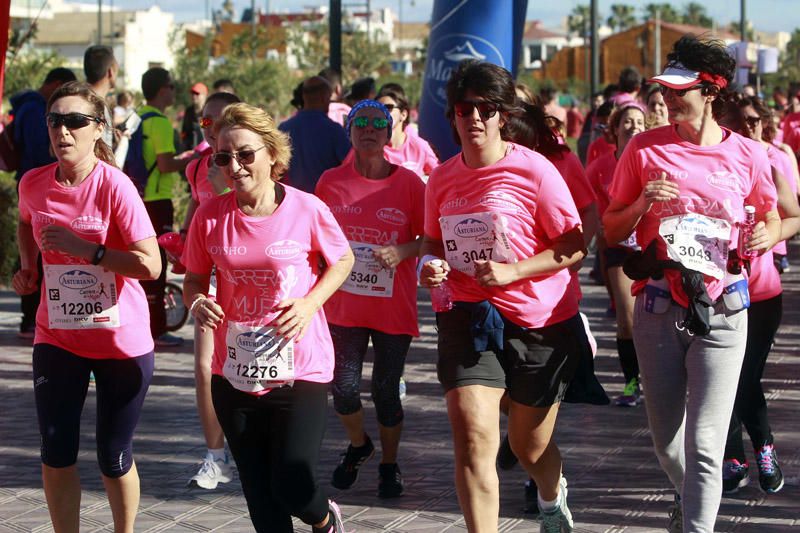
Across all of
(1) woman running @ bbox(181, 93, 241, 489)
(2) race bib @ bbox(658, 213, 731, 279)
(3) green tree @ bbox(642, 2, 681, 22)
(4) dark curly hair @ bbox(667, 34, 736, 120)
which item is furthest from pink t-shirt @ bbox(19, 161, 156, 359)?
(3) green tree @ bbox(642, 2, 681, 22)

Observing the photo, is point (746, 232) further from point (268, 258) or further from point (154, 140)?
point (154, 140)

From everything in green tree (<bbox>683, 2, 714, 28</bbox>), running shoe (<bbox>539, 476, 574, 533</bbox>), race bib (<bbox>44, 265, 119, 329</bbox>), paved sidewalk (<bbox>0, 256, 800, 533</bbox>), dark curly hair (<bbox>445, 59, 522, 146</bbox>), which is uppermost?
green tree (<bbox>683, 2, 714, 28</bbox>)

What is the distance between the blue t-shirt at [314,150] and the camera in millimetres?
8625

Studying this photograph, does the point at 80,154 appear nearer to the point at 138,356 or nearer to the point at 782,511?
the point at 138,356

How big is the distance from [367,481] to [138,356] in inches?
79.9

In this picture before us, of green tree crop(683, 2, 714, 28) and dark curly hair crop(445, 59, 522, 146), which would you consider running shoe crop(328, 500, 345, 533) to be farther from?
green tree crop(683, 2, 714, 28)

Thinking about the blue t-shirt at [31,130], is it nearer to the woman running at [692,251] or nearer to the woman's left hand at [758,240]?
the woman running at [692,251]

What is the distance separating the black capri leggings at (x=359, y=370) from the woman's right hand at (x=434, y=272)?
59.8 inches

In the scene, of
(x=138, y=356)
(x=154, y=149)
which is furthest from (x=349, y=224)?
(x=154, y=149)

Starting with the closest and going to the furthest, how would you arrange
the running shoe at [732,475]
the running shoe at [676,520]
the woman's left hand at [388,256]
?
the running shoe at [676,520]
the woman's left hand at [388,256]
the running shoe at [732,475]

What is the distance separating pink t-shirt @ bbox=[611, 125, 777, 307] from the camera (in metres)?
5.01

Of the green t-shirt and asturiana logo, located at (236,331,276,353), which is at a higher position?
the green t-shirt

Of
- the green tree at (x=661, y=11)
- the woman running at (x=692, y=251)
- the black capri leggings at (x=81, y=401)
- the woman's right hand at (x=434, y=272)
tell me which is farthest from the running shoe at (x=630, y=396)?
the green tree at (x=661, y=11)

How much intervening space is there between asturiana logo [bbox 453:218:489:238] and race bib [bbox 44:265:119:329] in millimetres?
1321
